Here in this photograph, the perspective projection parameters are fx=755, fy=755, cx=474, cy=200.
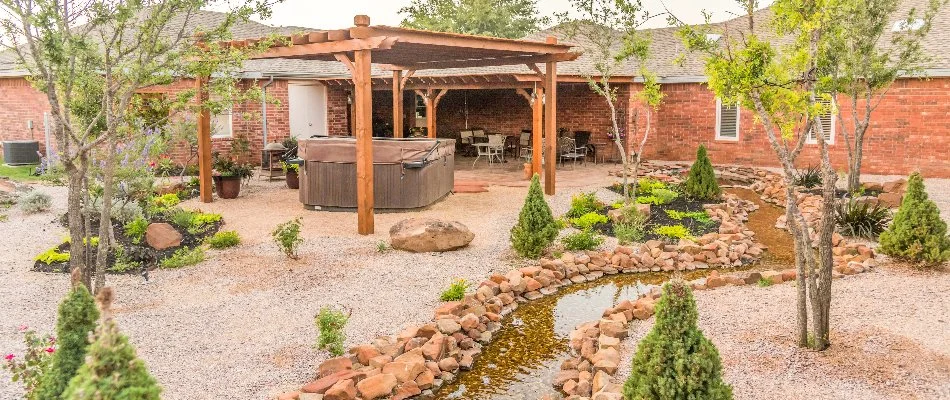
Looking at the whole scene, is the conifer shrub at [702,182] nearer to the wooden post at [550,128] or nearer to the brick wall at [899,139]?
the brick wall at [899,139]

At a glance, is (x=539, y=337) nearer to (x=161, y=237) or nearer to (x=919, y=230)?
(x=919, y=230)

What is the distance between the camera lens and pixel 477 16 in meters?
36.4

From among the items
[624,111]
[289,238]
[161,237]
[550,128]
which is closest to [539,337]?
[289,238]

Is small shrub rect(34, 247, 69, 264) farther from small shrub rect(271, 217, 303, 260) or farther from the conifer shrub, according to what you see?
the conifer shrub

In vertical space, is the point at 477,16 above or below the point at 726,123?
above

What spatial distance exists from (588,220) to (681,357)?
7643 mm

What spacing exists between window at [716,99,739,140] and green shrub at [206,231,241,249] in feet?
48.7

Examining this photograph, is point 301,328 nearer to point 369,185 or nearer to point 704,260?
point 369,185

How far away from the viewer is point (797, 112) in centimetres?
581

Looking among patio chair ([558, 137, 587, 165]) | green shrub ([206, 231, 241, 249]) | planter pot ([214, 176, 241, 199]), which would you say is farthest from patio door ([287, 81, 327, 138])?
green shrub ([206, 231, 241, 249])

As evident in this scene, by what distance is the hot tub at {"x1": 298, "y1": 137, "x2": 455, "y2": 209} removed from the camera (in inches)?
500

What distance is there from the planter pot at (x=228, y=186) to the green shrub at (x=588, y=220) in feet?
21.8

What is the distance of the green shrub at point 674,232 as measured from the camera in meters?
10.8

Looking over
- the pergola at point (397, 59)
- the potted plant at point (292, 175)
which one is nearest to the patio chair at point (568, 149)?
the pergola at point (397, 59)
